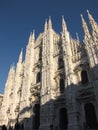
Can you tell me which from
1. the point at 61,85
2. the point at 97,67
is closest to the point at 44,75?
the point at 61,85

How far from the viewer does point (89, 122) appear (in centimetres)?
1580

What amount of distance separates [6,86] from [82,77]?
60.2ft

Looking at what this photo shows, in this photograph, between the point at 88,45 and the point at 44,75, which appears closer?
the point at 88,45

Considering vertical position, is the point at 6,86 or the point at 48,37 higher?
the point at 48,37

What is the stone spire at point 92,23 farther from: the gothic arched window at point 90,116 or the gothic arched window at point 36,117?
the gothic arched window at point 36,117

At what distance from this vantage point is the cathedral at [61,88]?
651 inches

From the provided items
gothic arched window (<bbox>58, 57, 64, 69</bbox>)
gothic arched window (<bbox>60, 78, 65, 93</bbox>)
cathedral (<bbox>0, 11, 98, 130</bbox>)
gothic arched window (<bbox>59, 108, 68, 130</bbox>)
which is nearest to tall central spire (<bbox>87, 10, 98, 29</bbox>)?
cathedral (<bbox>0, 11, 98, 130</bbox>)

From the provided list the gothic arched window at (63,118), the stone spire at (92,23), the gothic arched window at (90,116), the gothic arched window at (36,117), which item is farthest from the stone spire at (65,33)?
the gothic arched window at (36,117)

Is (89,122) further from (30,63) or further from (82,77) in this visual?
(30,63)

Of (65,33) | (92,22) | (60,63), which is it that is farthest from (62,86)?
(92,22)

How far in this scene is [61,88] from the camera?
2036 cm

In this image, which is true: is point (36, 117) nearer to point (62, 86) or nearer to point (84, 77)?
point (62, 86)

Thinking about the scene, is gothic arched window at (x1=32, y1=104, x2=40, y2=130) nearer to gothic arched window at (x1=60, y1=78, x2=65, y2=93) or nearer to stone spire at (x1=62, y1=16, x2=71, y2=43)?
gothic arched window at (x1=60, y1=78, x2=65, y2=93)

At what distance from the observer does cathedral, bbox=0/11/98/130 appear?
54.2 feet
